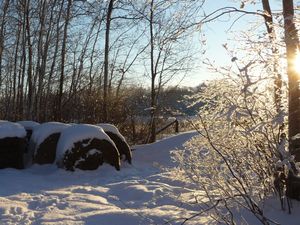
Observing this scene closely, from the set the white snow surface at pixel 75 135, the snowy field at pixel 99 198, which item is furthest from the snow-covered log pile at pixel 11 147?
the white snow surface at pixel 75 135

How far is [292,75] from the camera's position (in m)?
4.40

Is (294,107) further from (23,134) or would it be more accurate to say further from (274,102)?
(23,134)

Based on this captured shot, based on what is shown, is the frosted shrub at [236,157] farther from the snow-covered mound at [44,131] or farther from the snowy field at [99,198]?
the snow-covered mound at [44,131]

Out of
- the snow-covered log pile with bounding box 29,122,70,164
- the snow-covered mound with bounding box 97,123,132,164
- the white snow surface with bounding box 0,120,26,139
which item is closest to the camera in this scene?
the white snow surface with bounding box 0,120,26,139

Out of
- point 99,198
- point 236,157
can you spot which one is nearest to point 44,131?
point 99,198

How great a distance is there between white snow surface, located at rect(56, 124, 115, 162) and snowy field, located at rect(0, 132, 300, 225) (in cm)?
40

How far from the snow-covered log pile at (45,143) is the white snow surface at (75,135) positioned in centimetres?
23

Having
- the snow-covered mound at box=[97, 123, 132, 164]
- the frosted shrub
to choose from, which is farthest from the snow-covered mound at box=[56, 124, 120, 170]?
the frosted shrub

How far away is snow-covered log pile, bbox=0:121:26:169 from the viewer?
29.8 feet

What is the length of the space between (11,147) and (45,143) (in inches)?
25.7

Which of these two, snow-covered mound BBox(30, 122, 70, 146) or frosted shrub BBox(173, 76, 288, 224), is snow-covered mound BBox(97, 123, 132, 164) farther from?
frosted shrub BBox(173, 76, 288, 224)

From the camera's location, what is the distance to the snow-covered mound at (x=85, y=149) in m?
9.02

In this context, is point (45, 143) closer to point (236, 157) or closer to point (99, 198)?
point (99, 198)

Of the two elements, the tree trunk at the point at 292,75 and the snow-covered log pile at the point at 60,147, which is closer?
the tree trunk at the point at 292,75
